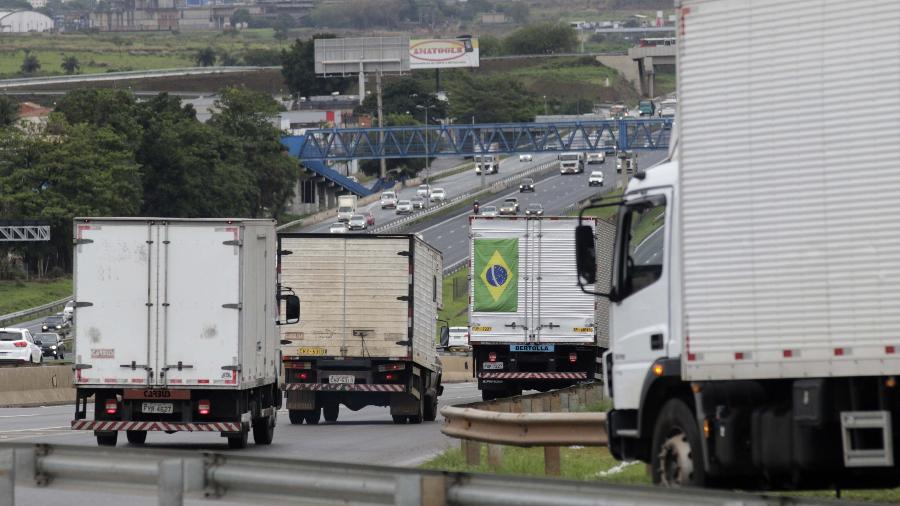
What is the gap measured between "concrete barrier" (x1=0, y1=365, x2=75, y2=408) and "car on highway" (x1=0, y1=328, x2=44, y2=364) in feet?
46.5

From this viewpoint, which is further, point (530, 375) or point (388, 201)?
point (388, 201)

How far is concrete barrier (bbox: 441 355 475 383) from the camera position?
186 feet

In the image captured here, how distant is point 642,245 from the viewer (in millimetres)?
14297

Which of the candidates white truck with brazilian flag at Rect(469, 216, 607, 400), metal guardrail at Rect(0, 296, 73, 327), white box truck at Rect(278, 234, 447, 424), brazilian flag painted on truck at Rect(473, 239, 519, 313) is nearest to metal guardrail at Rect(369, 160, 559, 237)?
metal guardrail at Rect(0, 296, 73, 327)

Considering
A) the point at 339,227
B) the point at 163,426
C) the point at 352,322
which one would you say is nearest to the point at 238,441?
the point at 163,426

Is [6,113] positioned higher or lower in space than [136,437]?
higher

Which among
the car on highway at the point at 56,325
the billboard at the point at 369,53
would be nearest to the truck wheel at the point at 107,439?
the car on highway at the point at 56,325

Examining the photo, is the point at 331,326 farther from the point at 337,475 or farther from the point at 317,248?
the point at 337,475

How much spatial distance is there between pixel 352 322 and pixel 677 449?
18.0 m

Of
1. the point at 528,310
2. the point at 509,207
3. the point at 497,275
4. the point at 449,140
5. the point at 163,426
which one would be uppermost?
the point at 449,140

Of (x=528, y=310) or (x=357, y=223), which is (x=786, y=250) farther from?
(x=357, y=223)

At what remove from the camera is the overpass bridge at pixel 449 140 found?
480 feet

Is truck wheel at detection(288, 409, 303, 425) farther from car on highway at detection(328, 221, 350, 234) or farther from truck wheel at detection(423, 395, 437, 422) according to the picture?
car on highway at detection(328, 221, 350, 234)

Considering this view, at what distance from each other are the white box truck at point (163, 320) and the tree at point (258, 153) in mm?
103565
